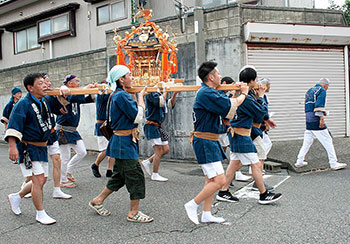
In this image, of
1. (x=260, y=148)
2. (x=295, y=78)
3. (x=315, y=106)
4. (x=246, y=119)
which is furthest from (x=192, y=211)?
(x=295, y=78)

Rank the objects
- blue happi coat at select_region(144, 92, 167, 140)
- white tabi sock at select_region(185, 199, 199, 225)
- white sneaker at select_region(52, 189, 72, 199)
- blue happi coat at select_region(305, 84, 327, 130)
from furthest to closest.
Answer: blue happi coat at select_region(305, 84, 327, 130) < blue happi coat at select_region(144, 92, 167, 140) < white sneaker at select_region(52, 189, 72, 199) < white tabi sock at select_region(185, 199, 199, 225)

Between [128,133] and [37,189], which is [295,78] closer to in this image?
[128,133]

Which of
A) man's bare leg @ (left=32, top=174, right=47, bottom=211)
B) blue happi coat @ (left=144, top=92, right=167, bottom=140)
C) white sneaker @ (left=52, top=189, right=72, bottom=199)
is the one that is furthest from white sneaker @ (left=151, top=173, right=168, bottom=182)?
man's bare leg @ (left=32, top=174, right=47, bottom=211)

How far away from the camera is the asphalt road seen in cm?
359

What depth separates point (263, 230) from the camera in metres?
3.71

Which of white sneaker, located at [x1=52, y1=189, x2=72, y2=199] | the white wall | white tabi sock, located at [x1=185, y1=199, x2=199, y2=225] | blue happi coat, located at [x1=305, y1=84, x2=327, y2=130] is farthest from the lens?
the white wall

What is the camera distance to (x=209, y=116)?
3.95 m

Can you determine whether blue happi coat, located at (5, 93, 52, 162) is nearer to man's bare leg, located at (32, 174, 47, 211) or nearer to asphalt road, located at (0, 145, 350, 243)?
man's bare leg, located at (32, 174, 47, 211)

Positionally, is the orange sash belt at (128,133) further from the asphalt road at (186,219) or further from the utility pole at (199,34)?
the utility pole at (199,34)

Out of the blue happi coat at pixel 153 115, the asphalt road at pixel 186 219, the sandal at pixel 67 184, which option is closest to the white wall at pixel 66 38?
the blue happi coat at pixel 153 115

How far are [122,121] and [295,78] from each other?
21.3ft

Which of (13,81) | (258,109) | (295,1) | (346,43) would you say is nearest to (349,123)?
(346,43)

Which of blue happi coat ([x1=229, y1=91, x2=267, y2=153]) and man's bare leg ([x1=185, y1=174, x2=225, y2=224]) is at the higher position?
blue happi coat ([x1=229, y1=91, x2=267, y2=153])

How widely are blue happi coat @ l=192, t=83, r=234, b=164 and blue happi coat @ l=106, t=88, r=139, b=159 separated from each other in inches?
31.1
